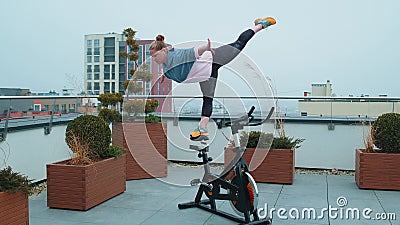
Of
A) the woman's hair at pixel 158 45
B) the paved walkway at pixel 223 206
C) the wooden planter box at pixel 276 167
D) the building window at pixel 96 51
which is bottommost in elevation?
the paved walkway at pixel 223 206

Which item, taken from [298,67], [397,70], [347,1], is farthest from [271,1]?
[397,70]

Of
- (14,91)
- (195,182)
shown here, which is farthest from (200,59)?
(14,91)

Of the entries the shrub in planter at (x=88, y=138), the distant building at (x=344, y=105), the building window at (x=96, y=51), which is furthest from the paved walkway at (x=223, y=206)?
the building window at (x=96, y=51)

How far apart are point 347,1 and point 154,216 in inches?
222

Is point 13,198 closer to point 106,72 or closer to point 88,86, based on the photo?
point 88,86

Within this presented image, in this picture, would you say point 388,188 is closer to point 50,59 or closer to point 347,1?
point 347,1

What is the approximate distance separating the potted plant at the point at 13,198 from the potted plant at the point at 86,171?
88cm

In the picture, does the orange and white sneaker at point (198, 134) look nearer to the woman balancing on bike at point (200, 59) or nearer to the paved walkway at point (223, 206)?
the woman balancing on bike at point (200, 59)

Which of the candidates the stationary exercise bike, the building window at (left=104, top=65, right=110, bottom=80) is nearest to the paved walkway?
the stationary exercise bike

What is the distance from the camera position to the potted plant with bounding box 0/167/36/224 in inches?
118

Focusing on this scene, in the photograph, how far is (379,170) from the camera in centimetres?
504

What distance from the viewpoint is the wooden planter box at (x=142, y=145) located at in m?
3.37

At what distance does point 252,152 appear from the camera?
17.6 feet

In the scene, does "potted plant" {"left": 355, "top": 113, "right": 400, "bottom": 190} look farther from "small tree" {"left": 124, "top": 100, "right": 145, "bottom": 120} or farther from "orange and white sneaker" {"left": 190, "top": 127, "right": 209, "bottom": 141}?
"small tree" {"left": 124, "top": 100, "right": 145, "bottom": 120}
